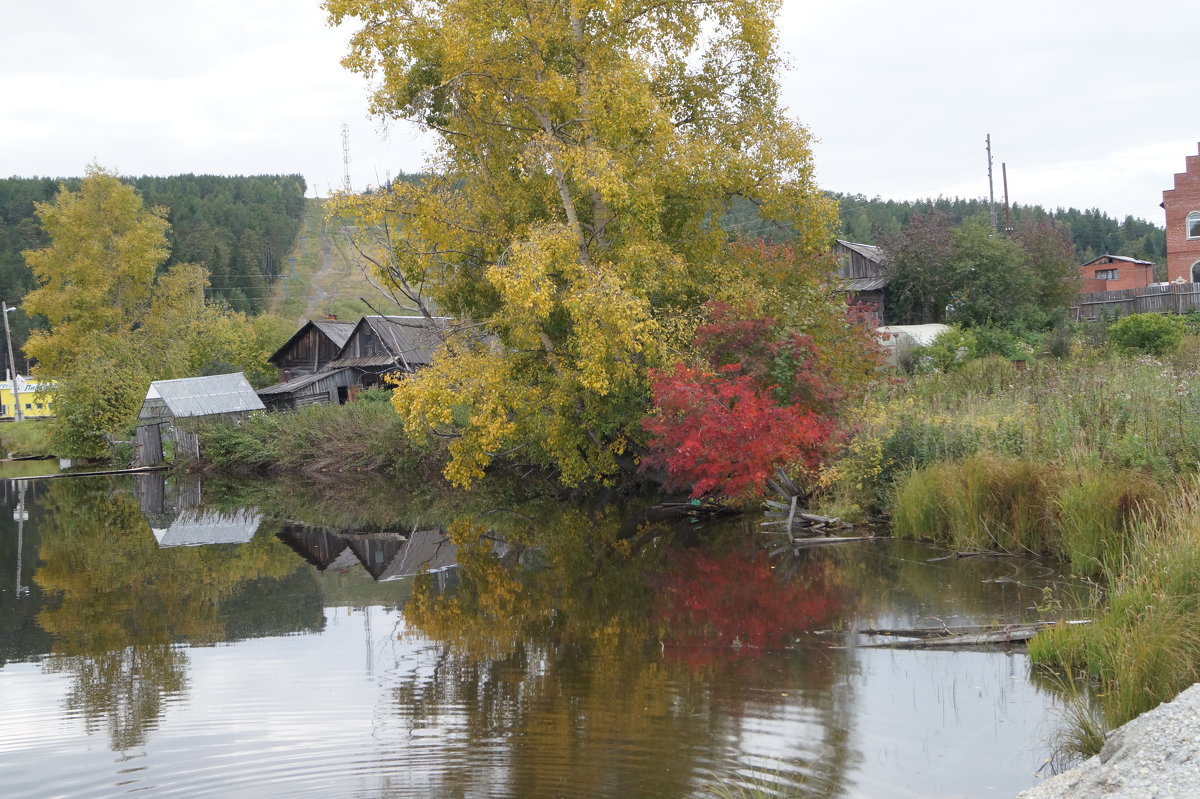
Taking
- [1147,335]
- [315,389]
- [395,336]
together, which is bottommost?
[1147,335]

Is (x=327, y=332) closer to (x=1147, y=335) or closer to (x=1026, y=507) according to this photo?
(x=1147, y=335)

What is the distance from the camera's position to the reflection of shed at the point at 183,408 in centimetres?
3616

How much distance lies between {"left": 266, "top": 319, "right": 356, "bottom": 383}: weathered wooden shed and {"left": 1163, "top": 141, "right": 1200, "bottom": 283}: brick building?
37093 millimetres

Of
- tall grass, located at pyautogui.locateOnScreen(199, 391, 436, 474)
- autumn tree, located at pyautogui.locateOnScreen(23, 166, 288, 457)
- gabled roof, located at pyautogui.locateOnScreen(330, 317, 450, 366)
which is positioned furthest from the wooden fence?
autumn tree, located at pyautogui.locateOnScreen(23, 166, 288, 457)

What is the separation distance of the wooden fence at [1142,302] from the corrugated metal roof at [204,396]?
102ft

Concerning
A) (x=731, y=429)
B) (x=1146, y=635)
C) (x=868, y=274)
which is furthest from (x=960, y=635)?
(x=868, y=274)

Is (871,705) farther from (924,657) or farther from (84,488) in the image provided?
(84,488)

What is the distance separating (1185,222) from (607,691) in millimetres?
39724

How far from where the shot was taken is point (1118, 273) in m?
53.9

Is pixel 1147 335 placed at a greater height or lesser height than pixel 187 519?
greater

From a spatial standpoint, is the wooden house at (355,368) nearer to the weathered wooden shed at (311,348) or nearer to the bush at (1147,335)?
the weathered wooden shed at (311,348)

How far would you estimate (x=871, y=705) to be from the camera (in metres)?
7.18

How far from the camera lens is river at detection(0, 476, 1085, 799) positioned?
6.33 m

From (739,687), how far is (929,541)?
6.35 metres
